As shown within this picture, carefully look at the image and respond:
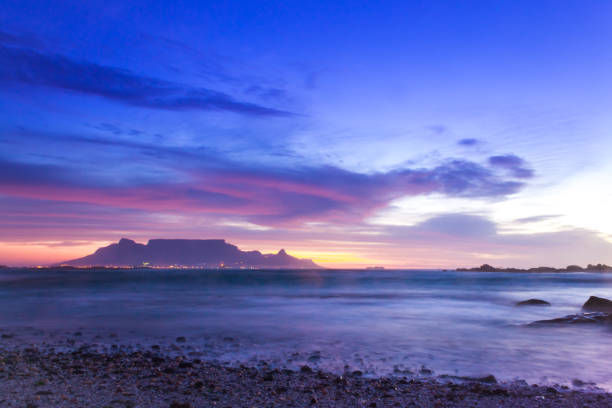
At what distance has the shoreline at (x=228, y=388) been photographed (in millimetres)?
7609

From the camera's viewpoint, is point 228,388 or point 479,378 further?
point 479,378

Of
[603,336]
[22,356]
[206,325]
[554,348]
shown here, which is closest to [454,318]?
[603,336]

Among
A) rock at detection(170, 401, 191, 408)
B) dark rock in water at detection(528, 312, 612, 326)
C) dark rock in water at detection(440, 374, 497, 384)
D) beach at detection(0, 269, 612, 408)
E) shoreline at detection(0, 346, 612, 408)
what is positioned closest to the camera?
rock at detection(170, 401, 191, 408)

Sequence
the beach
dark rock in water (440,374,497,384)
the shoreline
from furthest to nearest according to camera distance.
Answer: dark rock in water (440,374,497,384)
the beach
the shoreline

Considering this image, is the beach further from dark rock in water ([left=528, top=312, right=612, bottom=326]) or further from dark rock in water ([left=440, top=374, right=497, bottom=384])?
dark rock in water ([left=528, top=312, right=612, bottom=326])

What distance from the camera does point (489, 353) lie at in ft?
47.3

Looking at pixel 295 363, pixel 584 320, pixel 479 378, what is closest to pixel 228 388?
pixel 295 363

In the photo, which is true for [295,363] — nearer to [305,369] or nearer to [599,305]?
[305,369]

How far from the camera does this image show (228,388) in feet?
28.1

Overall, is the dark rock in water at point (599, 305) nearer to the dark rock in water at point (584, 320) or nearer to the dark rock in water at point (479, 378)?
the dark rock in water at point (584, 320)

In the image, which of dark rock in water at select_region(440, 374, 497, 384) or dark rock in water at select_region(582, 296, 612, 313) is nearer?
dark rock in water at select_region(440, 374, 497, 384)

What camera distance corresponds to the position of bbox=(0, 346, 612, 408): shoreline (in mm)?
7609

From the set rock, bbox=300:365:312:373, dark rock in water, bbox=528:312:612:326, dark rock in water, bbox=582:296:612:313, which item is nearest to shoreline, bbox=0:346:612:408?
rock, bbox=300:365:312:373

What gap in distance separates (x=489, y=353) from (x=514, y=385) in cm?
465
